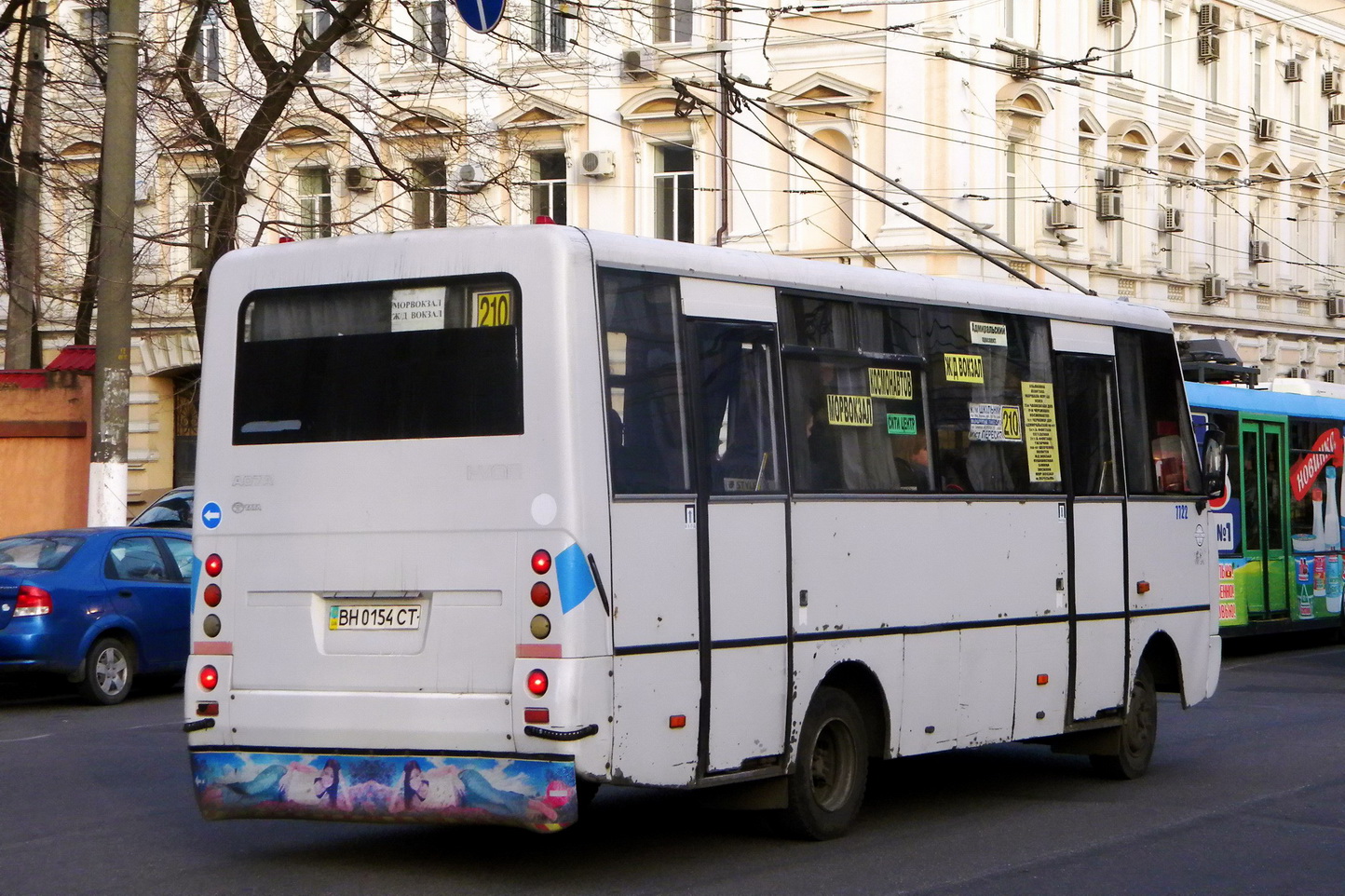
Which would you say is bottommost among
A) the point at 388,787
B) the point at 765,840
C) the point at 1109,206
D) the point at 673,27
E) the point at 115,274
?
the point at 765,840

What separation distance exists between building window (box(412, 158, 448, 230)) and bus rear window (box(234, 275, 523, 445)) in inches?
523

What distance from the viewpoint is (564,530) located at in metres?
7.61

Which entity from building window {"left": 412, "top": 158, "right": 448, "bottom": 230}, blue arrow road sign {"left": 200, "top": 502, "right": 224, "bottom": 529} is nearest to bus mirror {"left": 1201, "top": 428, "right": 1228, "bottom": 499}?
blue arrow road sign {"left": 200, "top": 502, "right": 224, "bottom": 529}

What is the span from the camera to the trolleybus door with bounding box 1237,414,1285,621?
20.5 meters

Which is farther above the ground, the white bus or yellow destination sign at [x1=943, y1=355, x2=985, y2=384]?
yellow destination sign at [x1=943, y1=355, x2=985, y2=384]

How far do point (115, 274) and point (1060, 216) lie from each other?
21161mm

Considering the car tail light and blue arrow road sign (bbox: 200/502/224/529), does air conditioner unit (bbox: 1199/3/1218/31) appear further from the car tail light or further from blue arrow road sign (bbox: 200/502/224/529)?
blue arrow road sign (bbox: 200/502/224/529)

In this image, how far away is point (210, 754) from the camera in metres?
8.22

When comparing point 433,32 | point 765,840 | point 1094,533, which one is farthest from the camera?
point 433,32

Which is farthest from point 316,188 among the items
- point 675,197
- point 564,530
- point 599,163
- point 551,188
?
point 564,530

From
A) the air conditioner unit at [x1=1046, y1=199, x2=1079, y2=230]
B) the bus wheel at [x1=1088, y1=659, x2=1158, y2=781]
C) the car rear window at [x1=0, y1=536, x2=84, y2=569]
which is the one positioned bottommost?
the bus wheel at [x1=1088, y1=659, x2=1158, y2=781]

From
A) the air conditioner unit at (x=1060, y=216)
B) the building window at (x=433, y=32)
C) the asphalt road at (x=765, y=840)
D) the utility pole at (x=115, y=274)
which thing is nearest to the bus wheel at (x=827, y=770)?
the asphalt road at (x=765, y=840)

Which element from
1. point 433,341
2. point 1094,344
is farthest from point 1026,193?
point 433,341

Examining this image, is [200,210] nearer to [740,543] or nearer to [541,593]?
[740,543]
